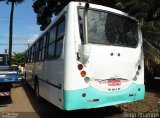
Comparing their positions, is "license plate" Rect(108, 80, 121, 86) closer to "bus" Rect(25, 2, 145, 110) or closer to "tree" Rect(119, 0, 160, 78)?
"bus" Rect(25, 2, 145, 110)

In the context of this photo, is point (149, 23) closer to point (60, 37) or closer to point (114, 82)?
point (114, 82)

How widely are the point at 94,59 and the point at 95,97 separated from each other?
95cm

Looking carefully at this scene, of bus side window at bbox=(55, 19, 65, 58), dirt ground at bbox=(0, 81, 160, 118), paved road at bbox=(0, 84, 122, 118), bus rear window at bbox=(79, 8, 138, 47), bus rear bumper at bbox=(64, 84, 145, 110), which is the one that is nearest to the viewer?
bus rear bumper at bbox=(64, 84, 145, 110)

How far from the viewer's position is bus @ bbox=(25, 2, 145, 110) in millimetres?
6938

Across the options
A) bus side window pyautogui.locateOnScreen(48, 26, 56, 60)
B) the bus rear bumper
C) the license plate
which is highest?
bus side window pyautogui.locateOnScreen(48, 26, 56, 60)

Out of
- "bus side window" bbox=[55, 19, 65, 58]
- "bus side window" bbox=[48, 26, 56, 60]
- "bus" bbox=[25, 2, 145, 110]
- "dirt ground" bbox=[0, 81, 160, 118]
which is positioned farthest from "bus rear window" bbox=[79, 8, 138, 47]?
"dirt ground" bbox=[0, 81, 160, 118]

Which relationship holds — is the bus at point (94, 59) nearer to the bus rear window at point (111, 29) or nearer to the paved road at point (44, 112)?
the bus rear window at point (111, 29)

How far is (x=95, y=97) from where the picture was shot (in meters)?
7.16

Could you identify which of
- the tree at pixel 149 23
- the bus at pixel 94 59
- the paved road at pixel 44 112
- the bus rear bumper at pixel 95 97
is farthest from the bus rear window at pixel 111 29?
the tree at pixel 149 23

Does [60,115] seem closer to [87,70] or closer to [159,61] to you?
[87,70]

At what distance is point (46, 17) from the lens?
22.8 meters

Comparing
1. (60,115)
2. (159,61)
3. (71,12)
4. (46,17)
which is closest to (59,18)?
(71,12)

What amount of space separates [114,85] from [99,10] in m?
2.02

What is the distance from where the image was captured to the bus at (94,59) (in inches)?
273
